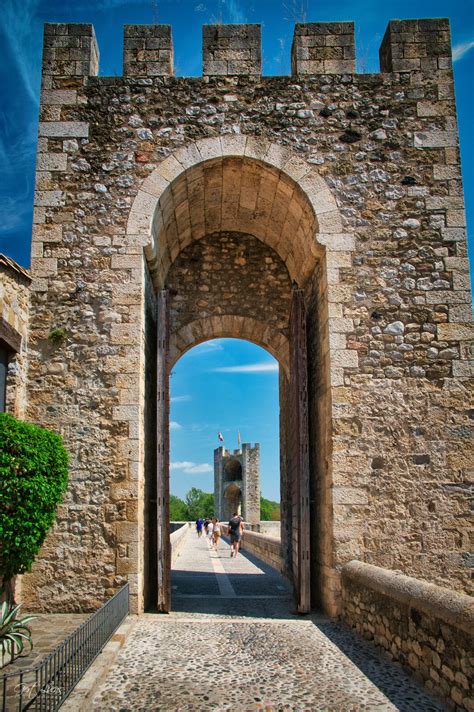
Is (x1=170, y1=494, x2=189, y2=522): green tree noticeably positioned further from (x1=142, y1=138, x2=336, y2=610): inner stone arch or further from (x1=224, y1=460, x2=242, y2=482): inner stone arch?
(x1=142, y1=138, x2=336, y2=610): inner stone arch

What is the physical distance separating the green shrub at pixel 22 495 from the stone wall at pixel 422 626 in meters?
2.52

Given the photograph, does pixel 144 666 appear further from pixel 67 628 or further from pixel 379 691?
pixel 379 691

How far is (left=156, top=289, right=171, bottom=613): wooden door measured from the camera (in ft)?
21.0

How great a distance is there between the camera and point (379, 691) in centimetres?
384

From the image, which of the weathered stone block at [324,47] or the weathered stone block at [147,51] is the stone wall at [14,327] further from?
the weathered stone block at [324,47]

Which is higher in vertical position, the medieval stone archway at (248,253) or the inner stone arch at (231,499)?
the medieval stone archway at (248,253)

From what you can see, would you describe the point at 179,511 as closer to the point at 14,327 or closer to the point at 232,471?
the point at 232,471

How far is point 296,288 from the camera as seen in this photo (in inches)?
295

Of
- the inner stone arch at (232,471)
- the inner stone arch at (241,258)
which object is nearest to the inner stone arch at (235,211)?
the inner stone arch at (241,258)

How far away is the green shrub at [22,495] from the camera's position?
407 centimetres

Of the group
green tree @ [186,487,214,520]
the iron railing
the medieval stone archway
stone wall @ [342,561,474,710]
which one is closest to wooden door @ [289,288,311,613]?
A: the medieval stone archway

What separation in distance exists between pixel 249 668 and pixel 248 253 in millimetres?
5873

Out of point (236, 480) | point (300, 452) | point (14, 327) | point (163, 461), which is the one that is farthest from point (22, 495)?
point (236, 480)

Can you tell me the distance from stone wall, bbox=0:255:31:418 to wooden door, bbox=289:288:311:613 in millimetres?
2900
